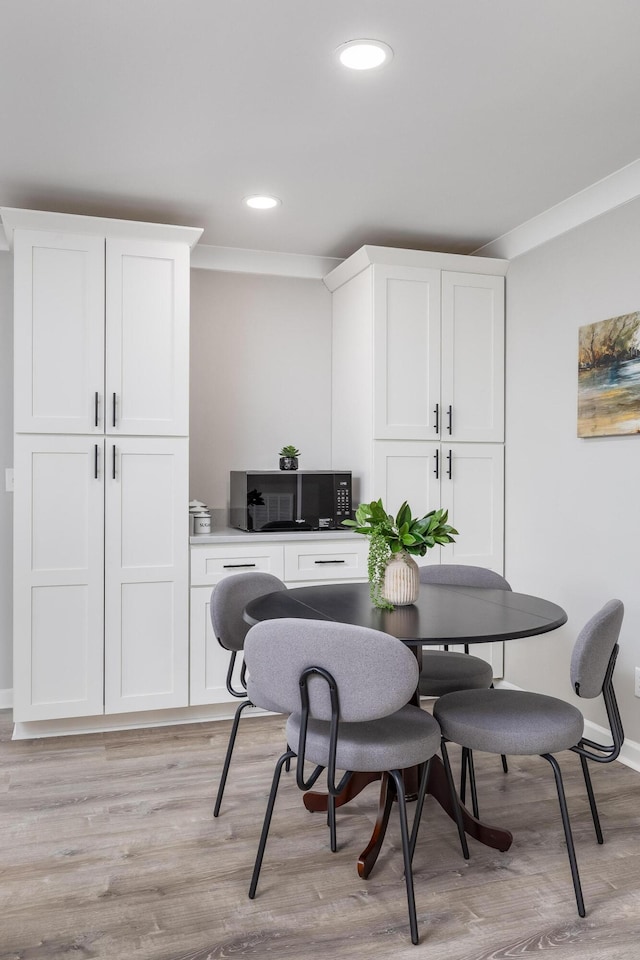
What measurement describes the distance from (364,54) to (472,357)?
194cm

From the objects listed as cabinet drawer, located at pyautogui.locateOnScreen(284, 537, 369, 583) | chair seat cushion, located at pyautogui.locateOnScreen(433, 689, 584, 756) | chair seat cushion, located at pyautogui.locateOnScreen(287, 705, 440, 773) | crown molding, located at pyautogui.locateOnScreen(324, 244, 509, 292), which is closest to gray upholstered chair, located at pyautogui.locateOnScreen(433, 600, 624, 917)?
chair seat cushion, located at pyautogui.locateOnScreen(433, 689, 584, 756)

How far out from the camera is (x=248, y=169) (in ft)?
9.93

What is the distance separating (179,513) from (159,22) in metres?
2.05

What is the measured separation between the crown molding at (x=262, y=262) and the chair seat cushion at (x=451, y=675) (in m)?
2.28

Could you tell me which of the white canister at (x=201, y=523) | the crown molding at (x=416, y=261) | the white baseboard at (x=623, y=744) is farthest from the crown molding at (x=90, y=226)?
the white baseboard at (x=623, y=744)

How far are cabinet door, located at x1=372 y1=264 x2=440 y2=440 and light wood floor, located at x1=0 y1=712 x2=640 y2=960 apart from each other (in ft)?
5.42

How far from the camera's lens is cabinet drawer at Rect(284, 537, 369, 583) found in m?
3.70

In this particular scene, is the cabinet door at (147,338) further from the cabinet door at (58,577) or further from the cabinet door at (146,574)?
the cabinet door at (58,577)

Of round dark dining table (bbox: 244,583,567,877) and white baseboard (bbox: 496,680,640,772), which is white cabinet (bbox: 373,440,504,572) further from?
round dark dining table (bbox: 244,583,567,877)

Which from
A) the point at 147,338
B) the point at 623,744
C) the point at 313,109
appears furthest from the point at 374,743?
the point at 147,338

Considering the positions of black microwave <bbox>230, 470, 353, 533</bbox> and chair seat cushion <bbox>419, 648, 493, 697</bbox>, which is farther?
black microwave <bbox>230, 470, 353, 533</bbox>

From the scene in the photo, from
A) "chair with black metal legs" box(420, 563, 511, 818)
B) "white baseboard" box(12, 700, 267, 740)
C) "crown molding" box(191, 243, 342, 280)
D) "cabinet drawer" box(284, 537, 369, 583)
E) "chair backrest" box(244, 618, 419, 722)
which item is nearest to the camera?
"chair backrest" box(244, 618, 419, 722)

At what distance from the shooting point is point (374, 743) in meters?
2.00

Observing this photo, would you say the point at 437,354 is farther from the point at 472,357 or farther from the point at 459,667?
the point at 459,667
